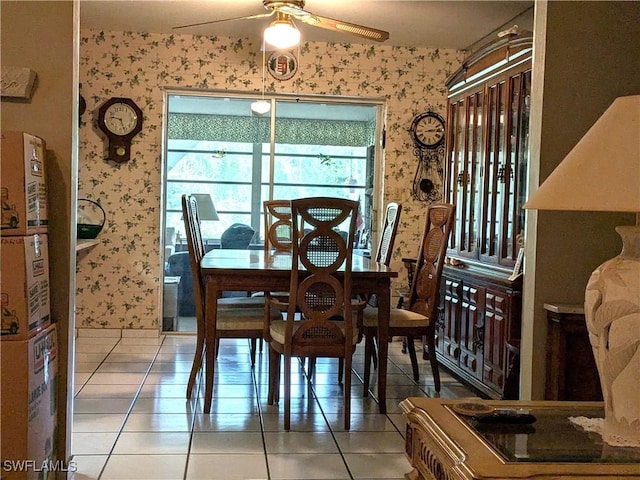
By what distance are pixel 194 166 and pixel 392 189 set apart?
1.79 meters

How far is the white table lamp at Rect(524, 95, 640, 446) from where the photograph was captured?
4.50 feet

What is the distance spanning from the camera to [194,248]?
12.7ft

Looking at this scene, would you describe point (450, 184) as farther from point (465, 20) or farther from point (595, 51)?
point (595, 51)

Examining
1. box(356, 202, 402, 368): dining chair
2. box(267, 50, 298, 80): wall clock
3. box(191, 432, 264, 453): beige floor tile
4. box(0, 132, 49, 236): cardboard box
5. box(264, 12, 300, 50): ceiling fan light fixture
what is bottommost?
box(191, 432, 264, 453): beige floor tile

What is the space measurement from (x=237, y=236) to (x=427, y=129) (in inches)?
77.4

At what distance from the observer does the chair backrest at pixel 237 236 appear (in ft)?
20.1

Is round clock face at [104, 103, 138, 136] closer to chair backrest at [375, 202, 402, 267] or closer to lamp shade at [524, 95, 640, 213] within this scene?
chair backrest at [375, 202, 402, 267]

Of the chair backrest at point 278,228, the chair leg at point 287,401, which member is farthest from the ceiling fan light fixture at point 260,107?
the chair leg at point 287,401

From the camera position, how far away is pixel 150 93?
581 centimetres

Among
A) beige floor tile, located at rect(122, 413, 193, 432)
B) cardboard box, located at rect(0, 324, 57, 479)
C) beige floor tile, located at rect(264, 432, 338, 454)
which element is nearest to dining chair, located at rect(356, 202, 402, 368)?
beige floor tile, located at rect(264, 432, 338, 454)

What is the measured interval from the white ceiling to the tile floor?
2.59 meters

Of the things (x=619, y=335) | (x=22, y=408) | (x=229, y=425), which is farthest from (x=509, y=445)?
(x=229, y=425)

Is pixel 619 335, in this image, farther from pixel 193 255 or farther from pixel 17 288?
pixel 193 255

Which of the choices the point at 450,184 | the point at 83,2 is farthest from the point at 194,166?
the point at 450,184
